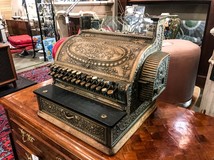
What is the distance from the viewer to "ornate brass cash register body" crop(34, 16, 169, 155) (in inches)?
25.7

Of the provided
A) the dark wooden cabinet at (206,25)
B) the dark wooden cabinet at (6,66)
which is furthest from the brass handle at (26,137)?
the dark wooden cabinet at (206,25)

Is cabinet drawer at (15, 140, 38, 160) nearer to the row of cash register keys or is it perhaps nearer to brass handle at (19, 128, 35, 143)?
brass handle at (19, 128, 35, 143)

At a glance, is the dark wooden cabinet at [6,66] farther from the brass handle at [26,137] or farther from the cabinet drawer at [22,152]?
the brass handle at [26,137]

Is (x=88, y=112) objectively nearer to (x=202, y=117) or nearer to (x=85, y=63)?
(x=85, y=63)

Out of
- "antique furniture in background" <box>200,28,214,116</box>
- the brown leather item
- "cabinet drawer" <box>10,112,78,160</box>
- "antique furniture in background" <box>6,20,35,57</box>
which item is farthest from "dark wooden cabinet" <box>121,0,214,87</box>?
"antique furniture in background" <box>6,20,35,57</box>

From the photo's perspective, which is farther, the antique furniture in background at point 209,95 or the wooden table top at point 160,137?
the antique furniture in background at point 209,95

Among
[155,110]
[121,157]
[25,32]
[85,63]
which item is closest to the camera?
[121,157]

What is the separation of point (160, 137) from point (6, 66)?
2333mm

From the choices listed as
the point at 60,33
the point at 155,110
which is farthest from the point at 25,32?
the point at 155,110

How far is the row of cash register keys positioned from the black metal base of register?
0.05 meters

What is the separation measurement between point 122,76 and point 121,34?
0.25 m

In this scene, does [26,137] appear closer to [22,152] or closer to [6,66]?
[22,152]

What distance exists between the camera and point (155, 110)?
0.93 m

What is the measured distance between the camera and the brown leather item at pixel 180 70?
1.27 meters
